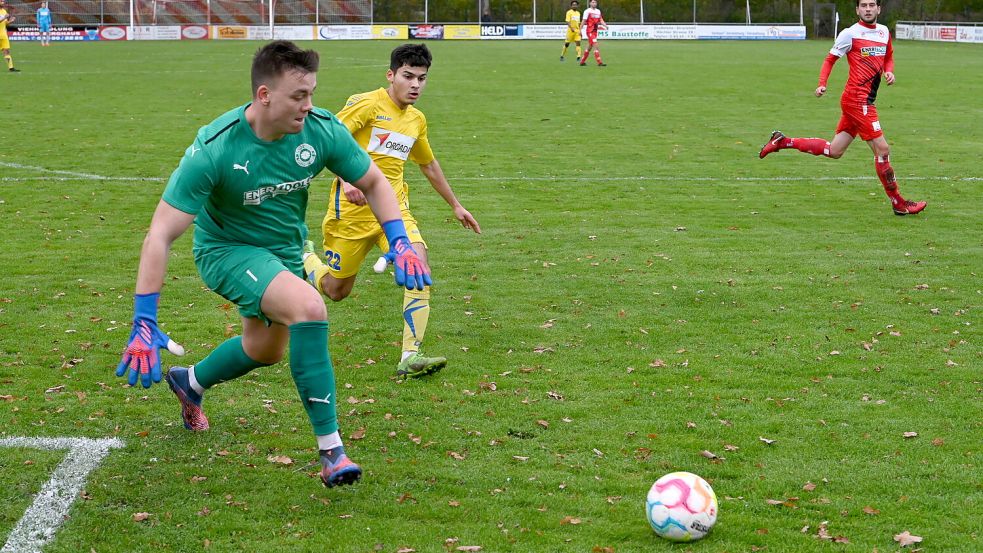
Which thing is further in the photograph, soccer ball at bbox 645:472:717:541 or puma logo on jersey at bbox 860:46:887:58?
puma logo on jersey at bbox 860:46:887:58

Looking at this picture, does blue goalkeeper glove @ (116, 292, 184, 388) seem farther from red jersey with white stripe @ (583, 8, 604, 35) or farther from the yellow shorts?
red jersey with white stripe @ (583, 8, 604, 35)

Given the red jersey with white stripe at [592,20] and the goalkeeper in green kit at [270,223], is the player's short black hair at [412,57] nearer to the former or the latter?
the goalkeeper in green kit at [270,223]

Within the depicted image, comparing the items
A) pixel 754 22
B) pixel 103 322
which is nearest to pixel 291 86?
pixel 103 322

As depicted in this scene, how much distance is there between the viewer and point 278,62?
15.3 ft

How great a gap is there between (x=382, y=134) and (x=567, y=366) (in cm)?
202

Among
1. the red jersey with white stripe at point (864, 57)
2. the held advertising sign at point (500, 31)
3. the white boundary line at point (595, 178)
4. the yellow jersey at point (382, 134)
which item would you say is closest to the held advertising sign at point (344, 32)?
the held advertising sign at point (500, 31)

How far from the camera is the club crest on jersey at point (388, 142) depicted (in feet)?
24.3

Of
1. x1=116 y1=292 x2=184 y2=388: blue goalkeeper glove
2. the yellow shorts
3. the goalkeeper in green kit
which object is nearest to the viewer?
x1=116 y1=292 x2=184 y2=388: blue goalkeeper glove

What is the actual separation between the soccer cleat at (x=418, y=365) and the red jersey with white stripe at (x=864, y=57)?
7.24 metres

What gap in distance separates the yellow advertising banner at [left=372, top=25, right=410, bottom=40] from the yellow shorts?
166ft

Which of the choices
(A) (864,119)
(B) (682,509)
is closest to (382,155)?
(B) (682,509)

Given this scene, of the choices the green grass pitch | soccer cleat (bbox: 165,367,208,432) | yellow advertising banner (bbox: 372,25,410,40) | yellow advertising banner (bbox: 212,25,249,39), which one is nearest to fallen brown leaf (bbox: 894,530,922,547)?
the green grass pitch

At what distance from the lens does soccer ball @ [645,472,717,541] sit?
445cm

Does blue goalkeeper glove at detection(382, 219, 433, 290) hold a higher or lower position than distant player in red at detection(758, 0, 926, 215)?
lower
